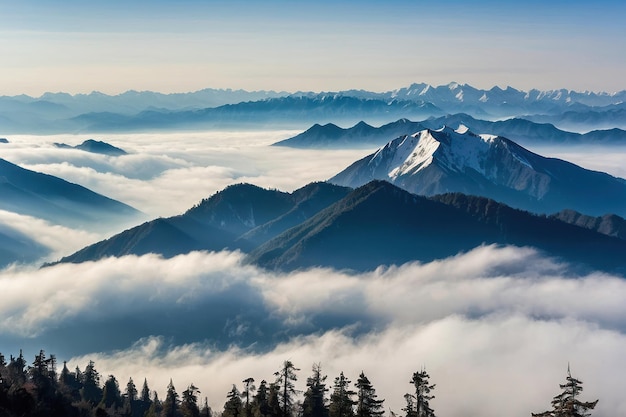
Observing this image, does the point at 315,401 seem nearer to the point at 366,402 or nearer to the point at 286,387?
the point at 286,387

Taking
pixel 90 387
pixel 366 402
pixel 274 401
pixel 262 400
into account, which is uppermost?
pixel 90 387

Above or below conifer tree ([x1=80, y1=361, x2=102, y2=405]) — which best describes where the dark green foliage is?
below

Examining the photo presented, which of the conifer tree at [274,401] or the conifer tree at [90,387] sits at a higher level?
the conifer tree at [90,387]

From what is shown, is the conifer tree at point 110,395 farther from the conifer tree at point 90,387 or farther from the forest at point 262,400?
the forest at point 262,400

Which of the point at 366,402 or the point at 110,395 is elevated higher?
the point at 110,395

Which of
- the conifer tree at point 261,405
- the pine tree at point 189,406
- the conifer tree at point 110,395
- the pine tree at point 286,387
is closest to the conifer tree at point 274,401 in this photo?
the pine tree at point 286,387

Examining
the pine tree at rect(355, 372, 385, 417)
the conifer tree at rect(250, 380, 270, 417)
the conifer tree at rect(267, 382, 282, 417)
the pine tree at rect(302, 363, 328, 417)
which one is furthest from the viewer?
the pine tree at rect(302, 363, 328, 417)

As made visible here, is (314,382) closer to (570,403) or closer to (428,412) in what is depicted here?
(428,412)

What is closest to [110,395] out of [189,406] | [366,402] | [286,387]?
[189,406]

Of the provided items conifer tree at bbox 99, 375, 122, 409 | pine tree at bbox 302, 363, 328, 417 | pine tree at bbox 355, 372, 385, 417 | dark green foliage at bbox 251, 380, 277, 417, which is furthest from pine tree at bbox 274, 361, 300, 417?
conifer tree at bbox 99, 375, 122, 409

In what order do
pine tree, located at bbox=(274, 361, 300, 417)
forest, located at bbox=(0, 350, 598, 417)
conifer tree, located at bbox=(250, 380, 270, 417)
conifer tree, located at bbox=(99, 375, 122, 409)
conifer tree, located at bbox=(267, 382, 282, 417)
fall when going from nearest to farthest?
1. forest, located at bbox=(0, 350, 598, 417)
2. pine tree, located at bbox=(274, 361, 300, 417)
3. conifer tree, located at bbox=(250, 380, 270, 417)
4. conifer tree, located at bbox=(267, 382, 282, 417)
5. conifer tree, located at bbox=(99, 375, 122, 409)

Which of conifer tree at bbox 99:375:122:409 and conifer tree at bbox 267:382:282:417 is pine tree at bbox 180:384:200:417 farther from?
conifer tree at bbox 99:375:122:409
